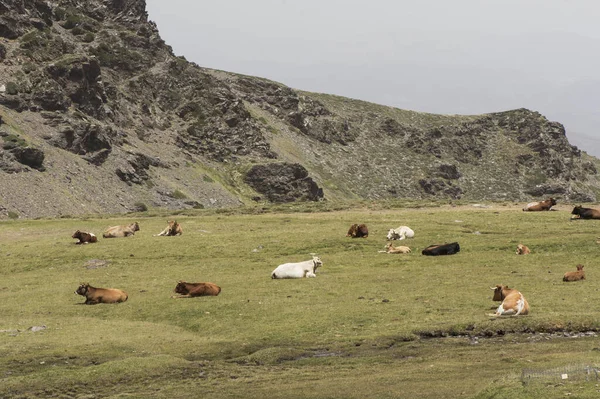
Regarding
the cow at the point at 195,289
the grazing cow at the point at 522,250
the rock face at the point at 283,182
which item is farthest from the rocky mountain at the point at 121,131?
the grazing cow at the point at 522,250

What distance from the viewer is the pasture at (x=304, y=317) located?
802 inches

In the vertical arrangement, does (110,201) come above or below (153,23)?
below

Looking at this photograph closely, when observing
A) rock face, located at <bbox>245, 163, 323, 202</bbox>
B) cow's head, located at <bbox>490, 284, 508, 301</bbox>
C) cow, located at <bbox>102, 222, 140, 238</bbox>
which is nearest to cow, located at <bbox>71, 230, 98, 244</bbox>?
cow, located at <bbox>102, 222, 140, 238</bbox>

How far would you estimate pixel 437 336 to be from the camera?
2528cm

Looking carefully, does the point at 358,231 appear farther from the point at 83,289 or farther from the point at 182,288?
the point at 83,289

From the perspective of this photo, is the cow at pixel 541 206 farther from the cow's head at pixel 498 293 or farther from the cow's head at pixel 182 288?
the cow's head at pixel 182 288

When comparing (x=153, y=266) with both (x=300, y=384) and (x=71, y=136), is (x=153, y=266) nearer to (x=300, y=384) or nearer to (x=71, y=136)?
(x=300, y=384)

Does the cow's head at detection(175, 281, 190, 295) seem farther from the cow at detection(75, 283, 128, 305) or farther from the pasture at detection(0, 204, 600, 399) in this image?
the cow at detection(75, 283, 128, 305)

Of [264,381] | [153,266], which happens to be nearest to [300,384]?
[264,381]

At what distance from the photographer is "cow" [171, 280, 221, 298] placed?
33625mm

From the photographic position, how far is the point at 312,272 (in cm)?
3741

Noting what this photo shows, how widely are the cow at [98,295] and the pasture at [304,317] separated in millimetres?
541

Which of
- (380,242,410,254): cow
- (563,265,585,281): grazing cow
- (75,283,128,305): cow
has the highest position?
(563,265,585,281): grazing cow

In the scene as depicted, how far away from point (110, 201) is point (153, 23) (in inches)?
3251
